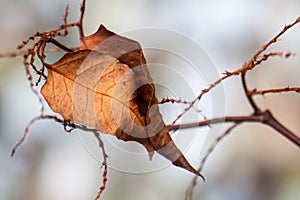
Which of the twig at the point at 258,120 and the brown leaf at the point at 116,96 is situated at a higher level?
the brown leaf at the point at 116,96

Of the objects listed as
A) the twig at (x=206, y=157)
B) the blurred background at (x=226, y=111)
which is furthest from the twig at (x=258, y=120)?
the blurred background at (x=226, y=111)

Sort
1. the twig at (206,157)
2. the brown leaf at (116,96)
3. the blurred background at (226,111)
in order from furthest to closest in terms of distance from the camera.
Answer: the blurred background at (226,111) < the twig at (206,157) < the brown leaf at (116,96)

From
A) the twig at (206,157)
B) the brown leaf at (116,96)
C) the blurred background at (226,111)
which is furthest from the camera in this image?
the blurred background at (226,111)

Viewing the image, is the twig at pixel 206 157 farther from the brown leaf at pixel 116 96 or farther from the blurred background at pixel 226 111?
the blurred background at pixel 226 111

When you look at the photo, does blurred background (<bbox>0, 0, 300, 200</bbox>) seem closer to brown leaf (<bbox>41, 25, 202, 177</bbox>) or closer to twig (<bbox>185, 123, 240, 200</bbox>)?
twig (<bbox>185, 123, 240, 200</bbox>)

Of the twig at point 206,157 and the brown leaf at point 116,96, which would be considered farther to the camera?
the twig at point 206,157

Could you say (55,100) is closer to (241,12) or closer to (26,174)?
(26,174)

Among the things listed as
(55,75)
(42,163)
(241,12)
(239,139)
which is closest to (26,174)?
(42,163)

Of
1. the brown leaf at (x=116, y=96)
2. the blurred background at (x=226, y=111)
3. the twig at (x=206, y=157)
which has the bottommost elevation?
the blurred background at (x=226, y=111)
